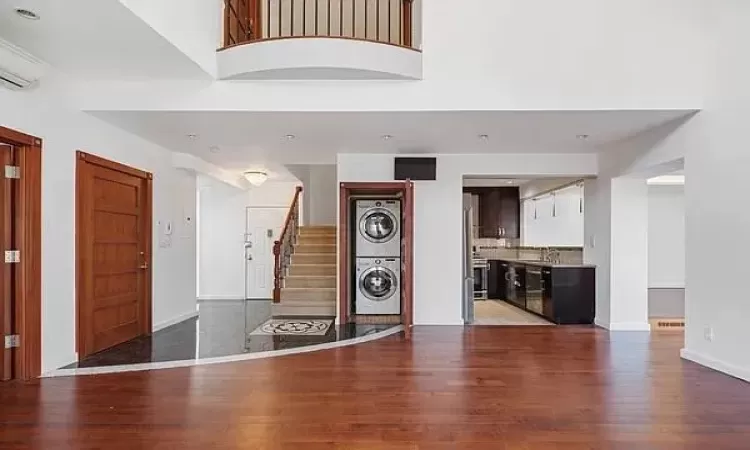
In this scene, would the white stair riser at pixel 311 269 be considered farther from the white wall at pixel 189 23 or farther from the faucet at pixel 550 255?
the white wall at pixel 189 23

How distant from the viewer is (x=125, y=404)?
3602 millimetres

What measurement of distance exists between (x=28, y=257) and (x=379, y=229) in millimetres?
4265

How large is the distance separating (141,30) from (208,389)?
256cm

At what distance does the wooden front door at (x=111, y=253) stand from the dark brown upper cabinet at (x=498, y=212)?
6605 millimetres

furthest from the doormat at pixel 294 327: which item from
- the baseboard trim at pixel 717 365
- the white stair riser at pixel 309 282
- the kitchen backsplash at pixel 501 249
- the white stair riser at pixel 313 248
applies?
the kitchen backsplash at pixel 501 249

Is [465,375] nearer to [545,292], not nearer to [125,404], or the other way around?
[125,404]

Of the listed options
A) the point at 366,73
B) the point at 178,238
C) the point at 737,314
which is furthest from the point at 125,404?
the point at 737,314

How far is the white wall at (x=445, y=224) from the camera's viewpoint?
7.10 metres

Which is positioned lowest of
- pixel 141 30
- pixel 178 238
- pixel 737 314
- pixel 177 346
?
pixel 177 346

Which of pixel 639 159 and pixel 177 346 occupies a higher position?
pixel 639 159

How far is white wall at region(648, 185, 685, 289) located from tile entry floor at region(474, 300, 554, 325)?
2548mm

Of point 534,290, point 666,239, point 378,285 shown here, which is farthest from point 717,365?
point 666,239

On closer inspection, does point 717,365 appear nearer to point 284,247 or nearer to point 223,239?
point 284,247

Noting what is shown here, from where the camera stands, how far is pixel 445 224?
7.12m
